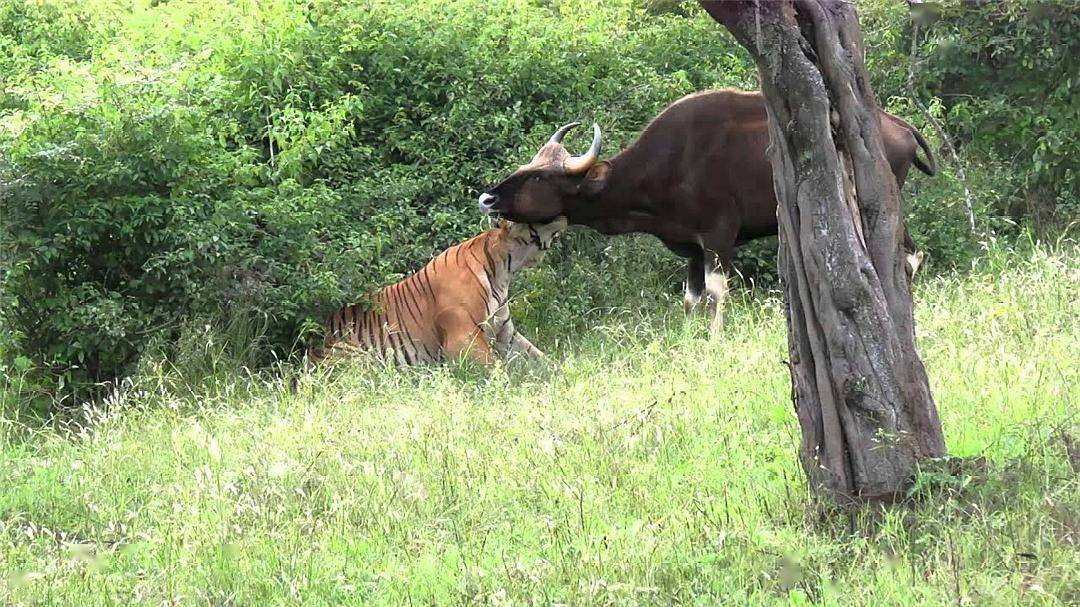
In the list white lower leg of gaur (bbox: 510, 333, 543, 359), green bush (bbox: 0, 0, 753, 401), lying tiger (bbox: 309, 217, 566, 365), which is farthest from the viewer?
lying tiger (bbox: 309, 217, 566, 365)

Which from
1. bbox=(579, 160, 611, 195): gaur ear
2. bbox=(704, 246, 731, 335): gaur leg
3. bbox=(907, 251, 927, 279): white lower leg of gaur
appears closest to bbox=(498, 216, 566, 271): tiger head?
bbox=(579, 160, 611, 195): gaur ear

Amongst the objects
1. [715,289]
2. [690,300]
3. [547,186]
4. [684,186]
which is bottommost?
[690,300]

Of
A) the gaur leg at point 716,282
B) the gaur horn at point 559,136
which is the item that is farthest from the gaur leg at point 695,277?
the gaur horn at point 559,136

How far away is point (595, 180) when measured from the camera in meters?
10.2

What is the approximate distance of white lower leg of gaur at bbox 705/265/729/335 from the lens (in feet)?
31.2

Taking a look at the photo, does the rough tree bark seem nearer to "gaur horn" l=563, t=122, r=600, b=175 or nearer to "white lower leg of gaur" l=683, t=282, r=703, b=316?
"white lower leg of gaur" l=683, t=282, r=703, b=316

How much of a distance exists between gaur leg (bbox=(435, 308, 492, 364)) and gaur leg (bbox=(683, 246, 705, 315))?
1.55 metres

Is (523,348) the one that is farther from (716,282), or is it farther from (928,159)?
(928,159)

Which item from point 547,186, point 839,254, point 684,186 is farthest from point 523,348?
point 839,254

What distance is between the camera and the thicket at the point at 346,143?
29.9 ft

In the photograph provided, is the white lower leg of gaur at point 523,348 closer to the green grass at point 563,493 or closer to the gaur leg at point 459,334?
the gaur leg at point 459,334

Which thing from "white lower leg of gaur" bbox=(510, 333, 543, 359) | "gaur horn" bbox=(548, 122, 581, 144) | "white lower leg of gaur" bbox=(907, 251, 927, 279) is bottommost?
"white lower leg of gaur" bbox=(510, 333, 543, 359)

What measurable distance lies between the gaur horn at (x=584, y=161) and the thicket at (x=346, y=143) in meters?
0.86

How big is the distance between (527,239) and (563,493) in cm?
480
